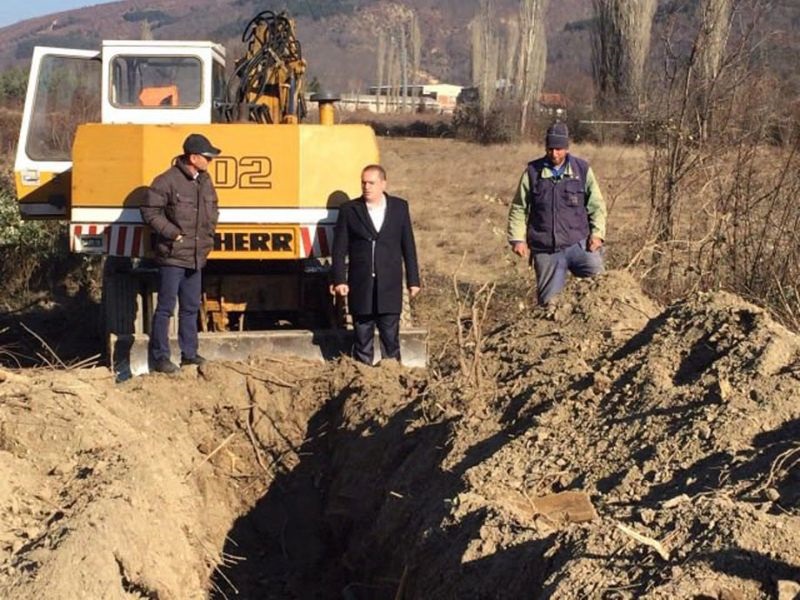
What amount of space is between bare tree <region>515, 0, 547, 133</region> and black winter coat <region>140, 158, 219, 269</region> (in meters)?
45.7

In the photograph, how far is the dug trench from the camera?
390cm

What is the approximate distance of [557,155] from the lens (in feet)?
25.9

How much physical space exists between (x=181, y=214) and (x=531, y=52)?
4912 centimetres

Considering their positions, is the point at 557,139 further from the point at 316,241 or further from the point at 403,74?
the point at 403,74

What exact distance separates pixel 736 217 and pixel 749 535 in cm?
575

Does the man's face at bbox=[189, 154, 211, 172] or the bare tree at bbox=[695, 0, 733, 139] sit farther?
the bare tree at bbox=[695, 0, 733, 139]

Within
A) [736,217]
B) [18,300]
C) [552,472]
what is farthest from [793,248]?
[18,300]

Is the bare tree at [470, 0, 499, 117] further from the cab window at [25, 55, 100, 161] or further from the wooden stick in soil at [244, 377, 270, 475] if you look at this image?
the wooden stick in soil at [244, 377, 270, 475]

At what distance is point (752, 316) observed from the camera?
5.82 m

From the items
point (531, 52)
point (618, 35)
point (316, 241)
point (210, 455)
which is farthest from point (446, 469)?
point (531, 52)

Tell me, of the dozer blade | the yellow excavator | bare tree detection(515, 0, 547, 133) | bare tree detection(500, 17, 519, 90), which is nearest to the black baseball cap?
the yellow excavator

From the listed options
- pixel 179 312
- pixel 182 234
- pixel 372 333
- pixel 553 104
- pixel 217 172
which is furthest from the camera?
pixel 553 104

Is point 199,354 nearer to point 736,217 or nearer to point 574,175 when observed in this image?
point 574,175

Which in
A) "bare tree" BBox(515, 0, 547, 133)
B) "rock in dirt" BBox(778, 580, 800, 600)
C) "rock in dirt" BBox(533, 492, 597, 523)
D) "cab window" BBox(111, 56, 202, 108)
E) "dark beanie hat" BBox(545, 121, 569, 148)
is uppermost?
"bare tree" BBox(515, 0, 547, 133)
